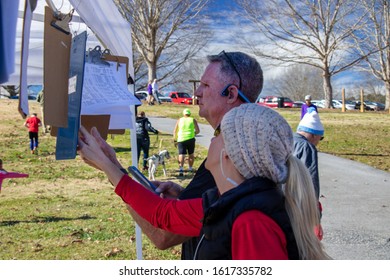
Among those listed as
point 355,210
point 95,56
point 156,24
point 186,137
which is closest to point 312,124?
point 95,56

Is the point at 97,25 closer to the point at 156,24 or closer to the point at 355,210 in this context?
the point at 355,210

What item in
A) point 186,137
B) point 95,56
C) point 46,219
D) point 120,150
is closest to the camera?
point 95,56

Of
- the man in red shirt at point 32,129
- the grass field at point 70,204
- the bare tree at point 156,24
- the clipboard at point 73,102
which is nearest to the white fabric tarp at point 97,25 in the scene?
the clipboard at point 73,102

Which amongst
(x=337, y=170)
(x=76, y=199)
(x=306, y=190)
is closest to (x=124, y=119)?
(x=306, y=190)

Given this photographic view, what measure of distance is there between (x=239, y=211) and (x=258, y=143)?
25cm

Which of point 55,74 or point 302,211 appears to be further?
point 55,74

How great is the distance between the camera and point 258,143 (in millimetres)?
1850

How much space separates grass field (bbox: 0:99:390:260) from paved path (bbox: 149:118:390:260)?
1.43m

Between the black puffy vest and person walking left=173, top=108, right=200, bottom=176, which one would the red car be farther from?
the black puffy vest

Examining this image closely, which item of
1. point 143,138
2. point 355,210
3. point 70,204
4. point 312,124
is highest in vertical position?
point 312,124

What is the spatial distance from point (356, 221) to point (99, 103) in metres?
6.48

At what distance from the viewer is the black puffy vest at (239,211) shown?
175 cm

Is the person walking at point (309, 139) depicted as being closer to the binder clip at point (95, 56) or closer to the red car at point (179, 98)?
the binder clip at point (95, 56)

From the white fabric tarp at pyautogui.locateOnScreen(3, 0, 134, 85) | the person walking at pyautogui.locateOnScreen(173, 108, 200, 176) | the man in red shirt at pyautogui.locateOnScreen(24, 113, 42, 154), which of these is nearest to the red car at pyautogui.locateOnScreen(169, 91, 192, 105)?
the man in red shirt at pyautogui.locateOnScreen(24, 113, 42, 154)
